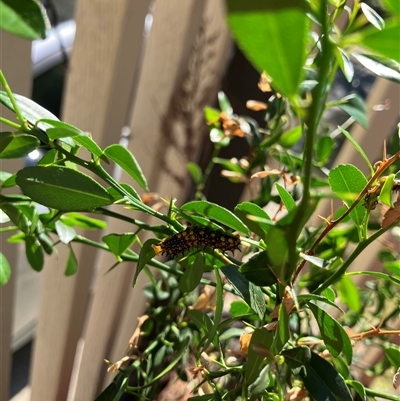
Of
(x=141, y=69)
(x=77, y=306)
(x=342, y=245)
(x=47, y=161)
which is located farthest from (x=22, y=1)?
(x=77, y=306)

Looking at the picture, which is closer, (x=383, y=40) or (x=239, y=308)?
(x=383, y=40)

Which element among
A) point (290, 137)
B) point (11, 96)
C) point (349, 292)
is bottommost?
point (349, 292)

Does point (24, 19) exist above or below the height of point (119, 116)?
→ above

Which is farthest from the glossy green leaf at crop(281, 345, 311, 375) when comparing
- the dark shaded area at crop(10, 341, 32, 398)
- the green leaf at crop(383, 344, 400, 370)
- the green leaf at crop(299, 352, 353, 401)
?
the dark shaded area at crop(10, 341, 32, 398)

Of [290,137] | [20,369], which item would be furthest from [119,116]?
[20,369]

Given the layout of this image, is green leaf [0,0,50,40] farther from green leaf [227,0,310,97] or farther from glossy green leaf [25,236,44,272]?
glossy green leaf [25,236,44,272]

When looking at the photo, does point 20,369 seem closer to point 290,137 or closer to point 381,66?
point 290,137

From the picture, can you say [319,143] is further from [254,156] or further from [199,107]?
[199,107]
